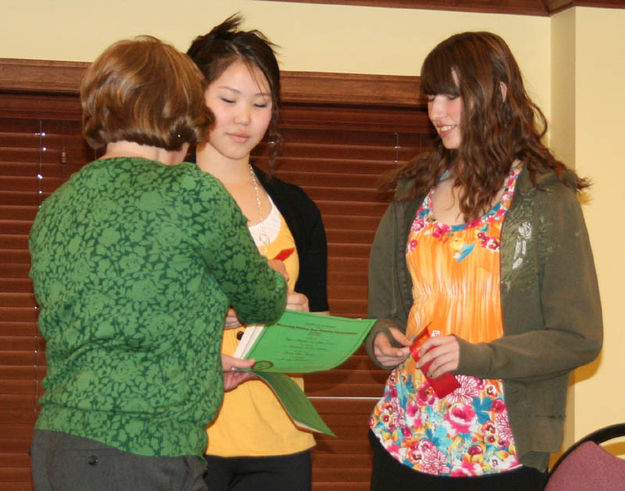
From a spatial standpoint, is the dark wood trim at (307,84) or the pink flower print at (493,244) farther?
the dark wood trim at (307,84)

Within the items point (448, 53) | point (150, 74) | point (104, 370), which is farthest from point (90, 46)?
point (104, 370)

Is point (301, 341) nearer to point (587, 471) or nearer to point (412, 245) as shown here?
point (412, 245)

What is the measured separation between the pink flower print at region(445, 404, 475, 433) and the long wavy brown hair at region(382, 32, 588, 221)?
17.7 inches

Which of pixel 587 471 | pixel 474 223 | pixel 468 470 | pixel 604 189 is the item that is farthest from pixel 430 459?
pixel 604 189

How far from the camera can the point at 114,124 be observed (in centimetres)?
164

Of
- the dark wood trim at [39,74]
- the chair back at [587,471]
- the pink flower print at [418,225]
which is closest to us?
the chair back at [587,471]

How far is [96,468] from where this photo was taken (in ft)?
4.93

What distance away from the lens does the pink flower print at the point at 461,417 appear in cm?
210

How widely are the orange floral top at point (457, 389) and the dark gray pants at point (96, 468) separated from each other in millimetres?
763

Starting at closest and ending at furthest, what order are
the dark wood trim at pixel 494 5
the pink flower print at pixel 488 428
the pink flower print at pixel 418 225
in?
the pink flower print at pixel 488 428 < the pink flower print at pixel 418 225 < the dark wood trim at pixel 494 5

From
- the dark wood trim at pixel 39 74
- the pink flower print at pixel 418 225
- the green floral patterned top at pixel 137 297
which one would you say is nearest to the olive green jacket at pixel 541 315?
the pink flower print at pixel 418 225

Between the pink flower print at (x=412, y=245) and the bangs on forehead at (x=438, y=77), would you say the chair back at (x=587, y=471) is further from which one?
the bangs on forehead at (x=438, y=77)

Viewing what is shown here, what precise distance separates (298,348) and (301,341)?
0.02 metres

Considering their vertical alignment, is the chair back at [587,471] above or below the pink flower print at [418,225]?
below
